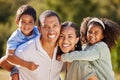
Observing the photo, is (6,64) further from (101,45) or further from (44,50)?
(101,45)

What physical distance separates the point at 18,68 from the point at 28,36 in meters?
0.60

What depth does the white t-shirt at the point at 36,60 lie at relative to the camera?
3979mm

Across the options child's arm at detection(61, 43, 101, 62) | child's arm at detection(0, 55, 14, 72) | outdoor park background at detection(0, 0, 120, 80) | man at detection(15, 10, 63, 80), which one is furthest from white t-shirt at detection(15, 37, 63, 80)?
outdoor park background at detection(0, 0, 120, 80)

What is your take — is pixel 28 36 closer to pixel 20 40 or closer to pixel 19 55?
pixel 20 40

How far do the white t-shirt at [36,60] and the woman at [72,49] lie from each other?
0.15 meters

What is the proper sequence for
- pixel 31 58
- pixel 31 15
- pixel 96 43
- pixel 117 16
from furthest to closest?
pixel 117 16 < pixel 31 15 < pixel 96 43 < pixel 31 58

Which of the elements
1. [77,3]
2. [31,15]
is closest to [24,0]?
[77,3]

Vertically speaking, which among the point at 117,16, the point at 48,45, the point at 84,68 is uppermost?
the point at 48,45

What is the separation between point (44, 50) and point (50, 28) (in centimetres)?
26

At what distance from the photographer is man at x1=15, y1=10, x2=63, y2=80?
3895 millimetres

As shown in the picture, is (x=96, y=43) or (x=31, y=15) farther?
(x=31, y=15)

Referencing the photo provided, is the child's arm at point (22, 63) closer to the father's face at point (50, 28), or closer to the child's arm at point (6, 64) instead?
the father's face at point (50, 28)

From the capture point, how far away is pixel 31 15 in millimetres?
4586

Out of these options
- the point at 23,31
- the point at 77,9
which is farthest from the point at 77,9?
the point at 23,31
